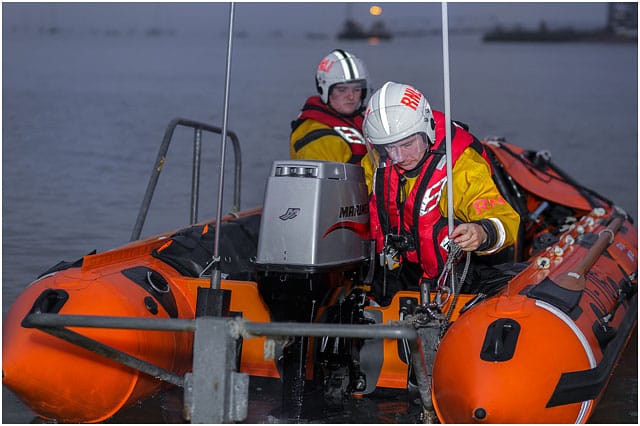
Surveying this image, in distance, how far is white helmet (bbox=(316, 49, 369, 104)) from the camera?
4.97m

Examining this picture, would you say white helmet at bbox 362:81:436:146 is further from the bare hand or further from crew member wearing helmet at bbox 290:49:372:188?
crew member wearing helmet at bbox 290:49:372:188

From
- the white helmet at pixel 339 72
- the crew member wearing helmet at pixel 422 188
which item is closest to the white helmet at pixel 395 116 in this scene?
the crew member wearing helmet at pixel 422 188

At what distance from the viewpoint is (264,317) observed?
389 centimetres

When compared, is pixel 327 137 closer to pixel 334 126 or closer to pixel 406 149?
pixel 334 126

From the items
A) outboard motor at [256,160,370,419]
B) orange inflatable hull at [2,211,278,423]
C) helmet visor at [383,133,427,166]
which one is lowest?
orange inflatable hull at [2,211,278,423]

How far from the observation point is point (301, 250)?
11.6 feet

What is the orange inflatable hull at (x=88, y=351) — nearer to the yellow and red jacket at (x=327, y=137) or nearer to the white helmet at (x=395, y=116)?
the white helmet at (x=395, y=116)

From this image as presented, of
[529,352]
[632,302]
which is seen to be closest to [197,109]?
[632,302]

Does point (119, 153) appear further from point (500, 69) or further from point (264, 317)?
point (500, 69)

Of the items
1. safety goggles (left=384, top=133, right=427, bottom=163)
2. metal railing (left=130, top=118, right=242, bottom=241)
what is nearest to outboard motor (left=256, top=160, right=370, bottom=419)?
safety goggles (left=384, top=133, right=427, bottom=163)

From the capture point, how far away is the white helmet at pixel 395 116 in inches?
143

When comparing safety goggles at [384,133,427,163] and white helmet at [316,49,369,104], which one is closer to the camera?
safety goggles at [384,133,427,163]

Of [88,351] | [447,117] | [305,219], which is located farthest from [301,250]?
[88,351]

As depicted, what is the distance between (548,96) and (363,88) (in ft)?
47.5
